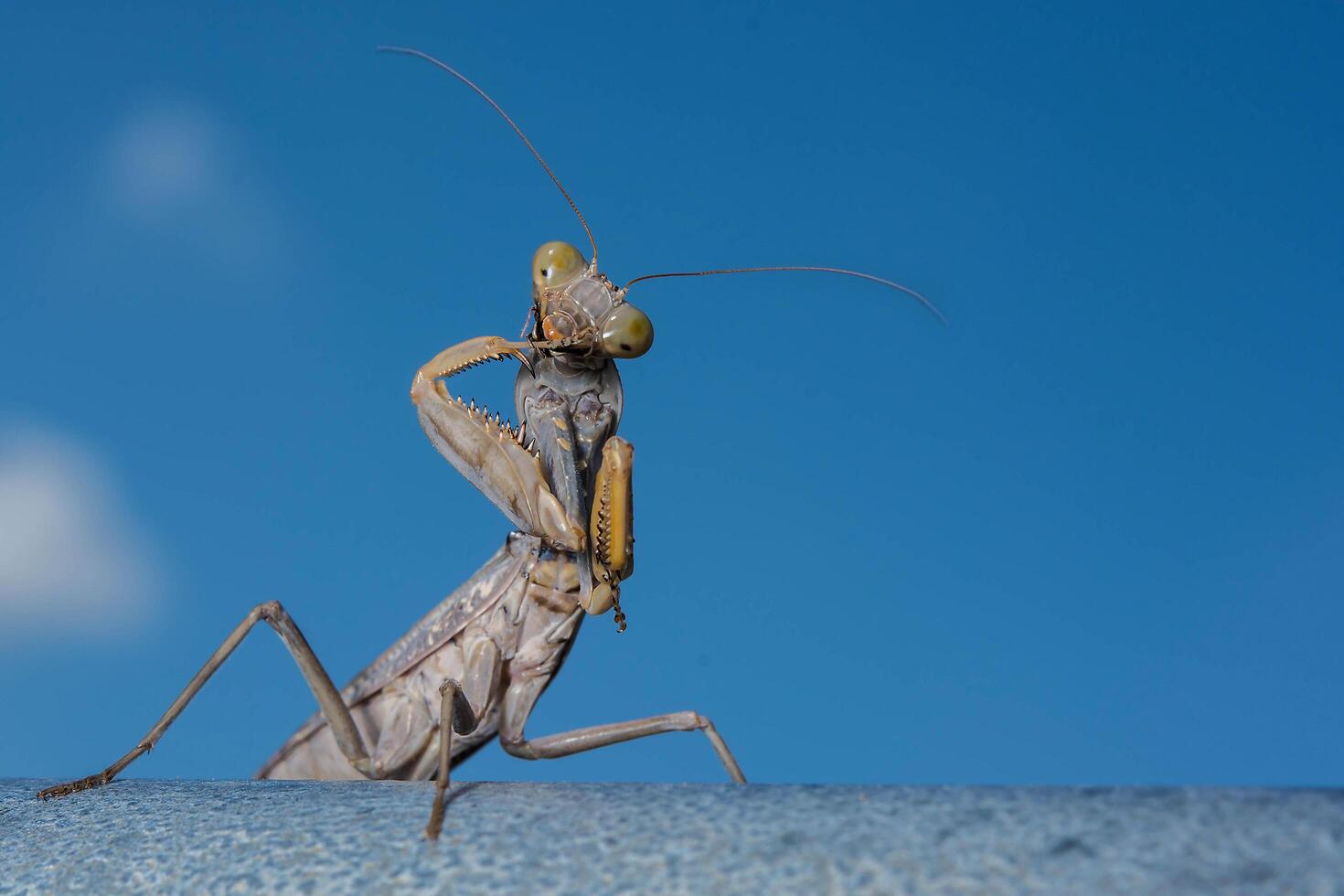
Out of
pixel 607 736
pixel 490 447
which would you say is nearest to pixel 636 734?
pixel 607 736

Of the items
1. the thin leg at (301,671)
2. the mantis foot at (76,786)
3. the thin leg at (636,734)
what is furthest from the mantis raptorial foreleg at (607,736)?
the mantis foot at (76,786)

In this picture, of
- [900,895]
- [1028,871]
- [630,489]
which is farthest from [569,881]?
[630,489]

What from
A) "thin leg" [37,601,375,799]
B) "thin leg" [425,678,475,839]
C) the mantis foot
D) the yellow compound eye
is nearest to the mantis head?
the yellow compound eye

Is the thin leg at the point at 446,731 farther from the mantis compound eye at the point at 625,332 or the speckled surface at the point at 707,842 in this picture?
the mantis compound eye at the point at 625,332

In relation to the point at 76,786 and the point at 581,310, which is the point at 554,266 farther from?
the point at 76,786

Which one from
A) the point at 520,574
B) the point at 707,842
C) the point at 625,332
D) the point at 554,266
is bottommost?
the point at 707,842

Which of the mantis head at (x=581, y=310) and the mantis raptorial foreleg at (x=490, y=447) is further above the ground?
the mantis head at (x=581, y=310)

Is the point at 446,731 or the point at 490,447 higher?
the point at 490,447

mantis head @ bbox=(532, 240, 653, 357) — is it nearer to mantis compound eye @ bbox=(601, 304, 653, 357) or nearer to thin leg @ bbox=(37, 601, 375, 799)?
mantis compound eye @ bbox=(601, 304, 653, 357)
